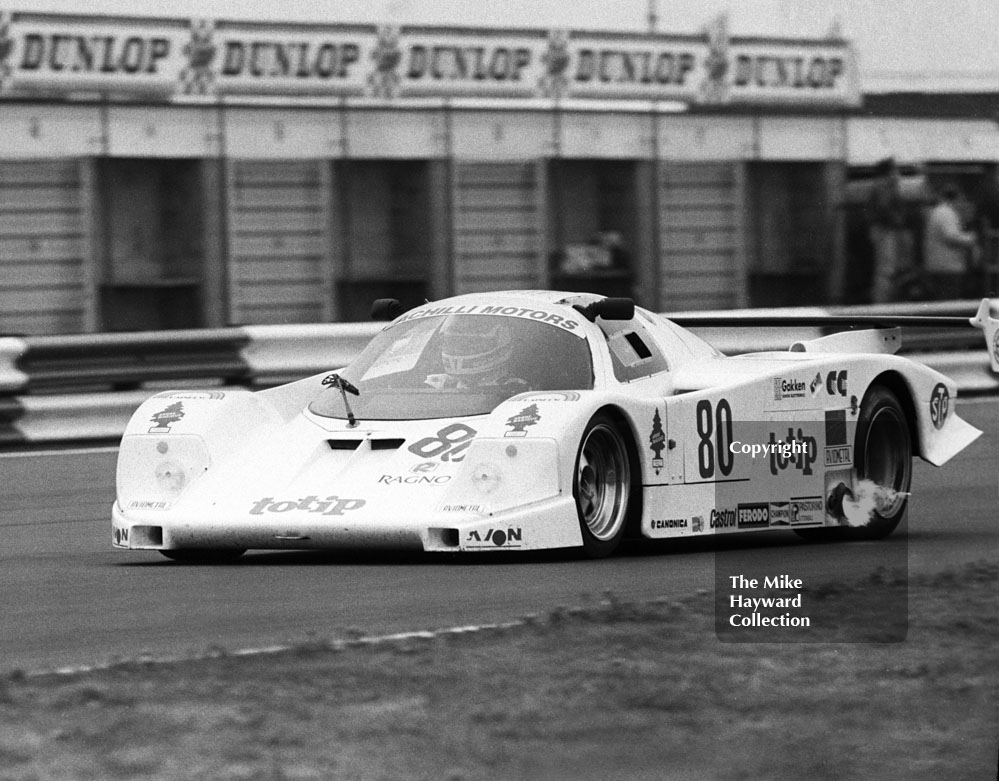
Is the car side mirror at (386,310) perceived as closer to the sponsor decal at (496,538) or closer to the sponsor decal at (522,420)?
the sponsor decal at (522,420)

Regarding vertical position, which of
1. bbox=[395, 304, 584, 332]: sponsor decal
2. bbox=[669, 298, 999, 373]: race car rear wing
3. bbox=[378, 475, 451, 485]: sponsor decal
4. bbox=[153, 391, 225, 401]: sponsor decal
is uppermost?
bbox=[395, 304, 584, 332]: sponsor decal

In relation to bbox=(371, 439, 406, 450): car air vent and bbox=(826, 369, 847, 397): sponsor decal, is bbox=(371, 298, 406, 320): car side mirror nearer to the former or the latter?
bbox=(371, 439, 406, 450): car air vent

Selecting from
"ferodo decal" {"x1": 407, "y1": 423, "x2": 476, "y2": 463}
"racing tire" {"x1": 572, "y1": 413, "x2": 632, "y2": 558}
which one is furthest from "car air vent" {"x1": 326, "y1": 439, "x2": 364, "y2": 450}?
"racing tire" {"x1": 572, "y1": 413, "x2": 632, "y2": 558}

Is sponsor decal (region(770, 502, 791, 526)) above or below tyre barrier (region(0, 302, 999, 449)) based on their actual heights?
below

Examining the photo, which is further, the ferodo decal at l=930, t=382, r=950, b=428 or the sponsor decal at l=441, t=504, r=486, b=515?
the ferodo decal at l=930, t=382, r=950, b=428

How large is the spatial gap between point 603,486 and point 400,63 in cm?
2002

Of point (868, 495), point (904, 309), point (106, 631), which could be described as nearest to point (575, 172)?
point (904, 309)

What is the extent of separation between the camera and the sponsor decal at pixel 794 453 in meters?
9.27

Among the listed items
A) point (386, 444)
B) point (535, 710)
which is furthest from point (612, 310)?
point (535, 710)

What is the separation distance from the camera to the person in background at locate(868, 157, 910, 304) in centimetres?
2545

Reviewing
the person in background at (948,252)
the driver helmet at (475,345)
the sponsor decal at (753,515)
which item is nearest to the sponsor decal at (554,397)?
the driver helmet at (475,345)

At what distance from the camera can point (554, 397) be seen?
8461 millimetres

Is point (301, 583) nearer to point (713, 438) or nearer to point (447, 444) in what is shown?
point (447, 444)

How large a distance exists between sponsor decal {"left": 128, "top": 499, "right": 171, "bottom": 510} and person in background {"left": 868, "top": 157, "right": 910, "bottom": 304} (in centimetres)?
1663
